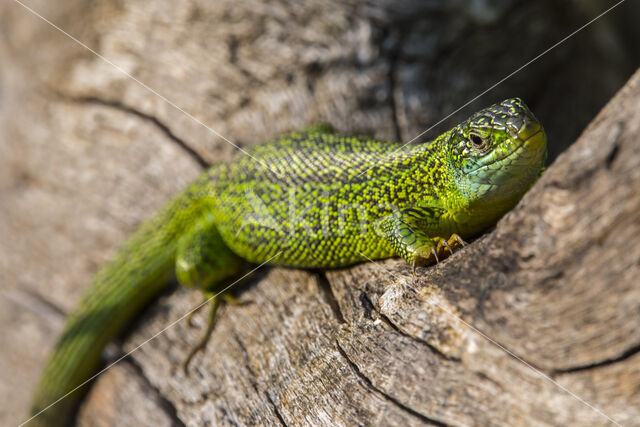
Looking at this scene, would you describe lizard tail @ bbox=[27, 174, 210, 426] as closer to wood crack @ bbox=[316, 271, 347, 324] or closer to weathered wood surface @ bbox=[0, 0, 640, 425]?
weathered wood surface @ bbox=[0, 0, 640, 425]

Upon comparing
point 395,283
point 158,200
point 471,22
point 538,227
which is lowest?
point 158,200

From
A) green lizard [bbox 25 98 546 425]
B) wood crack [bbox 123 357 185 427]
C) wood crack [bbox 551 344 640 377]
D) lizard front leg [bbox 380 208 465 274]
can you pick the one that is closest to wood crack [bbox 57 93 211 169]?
green lizard [bbox 25 98 546 425]

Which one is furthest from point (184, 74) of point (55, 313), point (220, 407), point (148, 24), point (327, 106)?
point (220, 407)

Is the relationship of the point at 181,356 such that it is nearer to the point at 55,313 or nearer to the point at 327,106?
the point at 55,313

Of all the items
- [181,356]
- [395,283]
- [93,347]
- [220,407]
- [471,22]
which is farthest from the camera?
[471,22]

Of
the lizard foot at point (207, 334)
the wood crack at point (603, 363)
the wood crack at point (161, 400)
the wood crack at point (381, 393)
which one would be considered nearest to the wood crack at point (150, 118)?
the lizard foot at point (207, 334)

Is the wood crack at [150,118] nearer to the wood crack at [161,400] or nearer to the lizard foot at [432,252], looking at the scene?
the wood crack at [161,400]

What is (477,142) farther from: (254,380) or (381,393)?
(254,380)

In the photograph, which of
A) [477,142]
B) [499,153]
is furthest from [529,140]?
[477,142]
